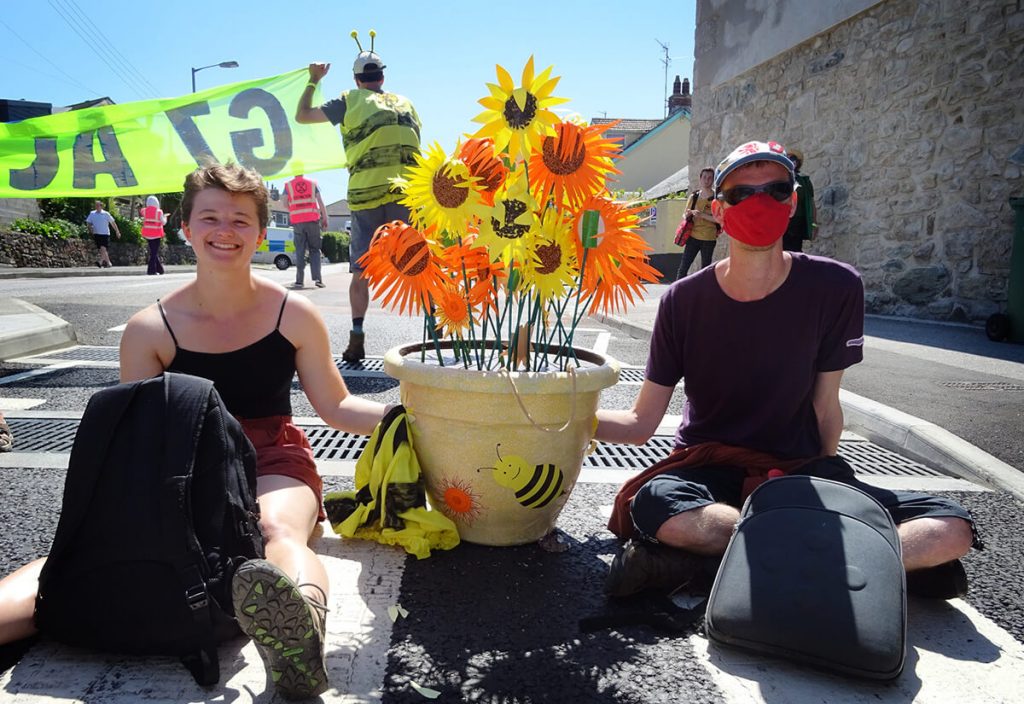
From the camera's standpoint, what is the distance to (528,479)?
2.08 meters

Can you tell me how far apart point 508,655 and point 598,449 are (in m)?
1.90

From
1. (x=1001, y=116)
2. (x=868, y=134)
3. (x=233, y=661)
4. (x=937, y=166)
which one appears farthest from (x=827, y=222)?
(x=233, y=661)

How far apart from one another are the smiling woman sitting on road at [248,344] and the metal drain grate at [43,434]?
4.14 ft

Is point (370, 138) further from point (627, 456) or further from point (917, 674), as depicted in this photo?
point (917, 674)

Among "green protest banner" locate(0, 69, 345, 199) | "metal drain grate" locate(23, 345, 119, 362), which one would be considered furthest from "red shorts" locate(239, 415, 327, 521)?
"green protest banner" locate(0, 69, 345, 199)

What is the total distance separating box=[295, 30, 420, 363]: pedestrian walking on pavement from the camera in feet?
15.6

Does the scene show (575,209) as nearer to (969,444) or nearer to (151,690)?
(151,690)

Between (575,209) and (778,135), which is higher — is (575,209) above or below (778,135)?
below

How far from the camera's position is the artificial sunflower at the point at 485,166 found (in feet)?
6.32

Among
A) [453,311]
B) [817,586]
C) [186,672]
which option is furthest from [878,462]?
[186,672]

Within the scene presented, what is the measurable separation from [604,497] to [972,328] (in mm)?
7213

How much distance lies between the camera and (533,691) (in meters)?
A: 1.50

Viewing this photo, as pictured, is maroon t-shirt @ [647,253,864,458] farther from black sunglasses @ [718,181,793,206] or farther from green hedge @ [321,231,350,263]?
green hedge @ [321,231,350,263]

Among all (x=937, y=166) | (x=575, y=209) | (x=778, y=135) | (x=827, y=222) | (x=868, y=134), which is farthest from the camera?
(x=778, y=135)
